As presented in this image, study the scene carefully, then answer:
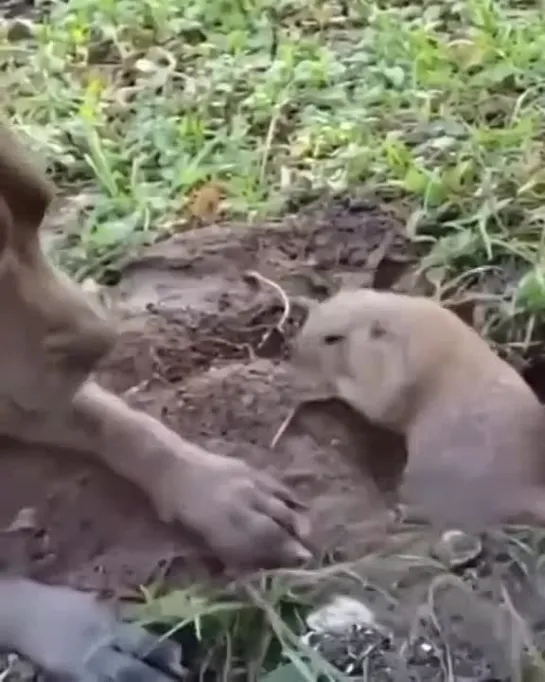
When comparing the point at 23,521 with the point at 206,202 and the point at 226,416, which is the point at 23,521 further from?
the point at 206,202

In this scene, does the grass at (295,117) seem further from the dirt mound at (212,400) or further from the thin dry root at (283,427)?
the thin dry root at (283,427)

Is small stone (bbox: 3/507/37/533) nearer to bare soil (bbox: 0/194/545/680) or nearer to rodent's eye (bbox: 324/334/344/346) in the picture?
bare soil (bbox: 0/194/545/680)

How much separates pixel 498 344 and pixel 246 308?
1.10ft

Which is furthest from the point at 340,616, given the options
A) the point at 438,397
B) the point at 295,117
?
the point at 295,117

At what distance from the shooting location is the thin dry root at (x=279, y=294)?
2018mm

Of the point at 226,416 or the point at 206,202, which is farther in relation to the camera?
the point at 206,202

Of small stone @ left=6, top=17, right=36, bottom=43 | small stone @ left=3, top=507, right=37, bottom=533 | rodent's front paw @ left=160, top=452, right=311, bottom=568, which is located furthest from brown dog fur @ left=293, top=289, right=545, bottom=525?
small stone @ left=6, top=17, right=36, bottom=43

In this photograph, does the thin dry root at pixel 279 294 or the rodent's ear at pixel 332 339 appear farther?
the thin dry root at pixel 279 294

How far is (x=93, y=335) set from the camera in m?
1.51

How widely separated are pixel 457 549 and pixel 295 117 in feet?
3.78

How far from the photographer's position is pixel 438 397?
1.73 meters

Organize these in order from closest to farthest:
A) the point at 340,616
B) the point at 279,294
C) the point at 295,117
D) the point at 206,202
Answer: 1. the point at 340,616
2. the point at 279,294
3. the point at 206,202
4. the point at 295,117

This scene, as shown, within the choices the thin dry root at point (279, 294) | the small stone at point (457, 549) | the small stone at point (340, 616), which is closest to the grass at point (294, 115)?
the thin dry root at point (279, 294)

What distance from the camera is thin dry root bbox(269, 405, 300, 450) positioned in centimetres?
177
